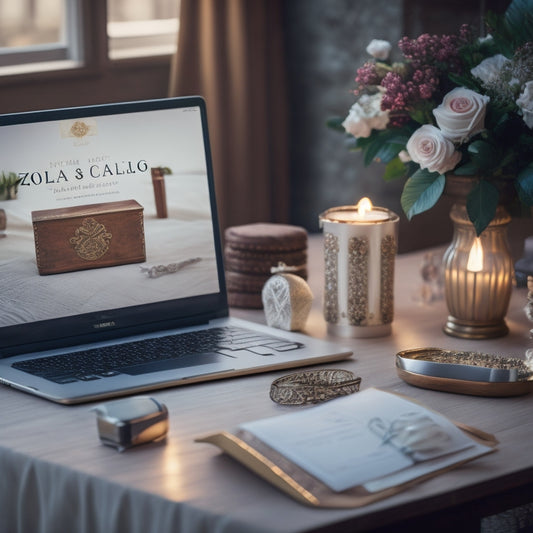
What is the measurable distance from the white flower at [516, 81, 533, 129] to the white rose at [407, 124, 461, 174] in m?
0.12

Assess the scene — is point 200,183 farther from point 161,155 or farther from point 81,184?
point 81,184

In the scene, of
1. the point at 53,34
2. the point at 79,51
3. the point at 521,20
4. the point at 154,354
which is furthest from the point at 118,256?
the point at 53,34

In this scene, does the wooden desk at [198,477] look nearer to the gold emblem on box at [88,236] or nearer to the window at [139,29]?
the gold emblem on box at [88,236]

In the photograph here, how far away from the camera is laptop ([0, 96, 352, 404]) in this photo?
57.6 inches

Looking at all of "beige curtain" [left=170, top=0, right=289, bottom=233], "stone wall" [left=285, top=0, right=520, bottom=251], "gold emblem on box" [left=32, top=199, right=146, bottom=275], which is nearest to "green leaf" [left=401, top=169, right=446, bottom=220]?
"gold emblem on box" [left=32, top=199, right=146, bottom=275]

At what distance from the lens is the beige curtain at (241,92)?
3094 millimetres

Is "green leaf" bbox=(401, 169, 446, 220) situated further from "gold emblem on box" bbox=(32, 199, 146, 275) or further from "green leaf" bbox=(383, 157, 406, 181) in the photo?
"gold emblem on box" bbox=(32, 199, 146, 275)

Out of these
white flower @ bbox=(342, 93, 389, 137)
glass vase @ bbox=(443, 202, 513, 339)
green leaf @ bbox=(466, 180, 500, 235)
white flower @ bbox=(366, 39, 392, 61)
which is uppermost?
white flower @ bbox=(366, 39, 392, 61)

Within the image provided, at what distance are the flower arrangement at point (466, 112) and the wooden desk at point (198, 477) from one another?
1.15 ft

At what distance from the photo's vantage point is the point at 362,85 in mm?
1721

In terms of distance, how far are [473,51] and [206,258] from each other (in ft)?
1.83

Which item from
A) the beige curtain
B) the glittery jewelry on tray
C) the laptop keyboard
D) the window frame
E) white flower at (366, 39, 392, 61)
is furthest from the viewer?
the beige curtain

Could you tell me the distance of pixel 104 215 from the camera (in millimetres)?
1570

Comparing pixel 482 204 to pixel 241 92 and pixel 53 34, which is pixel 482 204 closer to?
pixel 241 92
